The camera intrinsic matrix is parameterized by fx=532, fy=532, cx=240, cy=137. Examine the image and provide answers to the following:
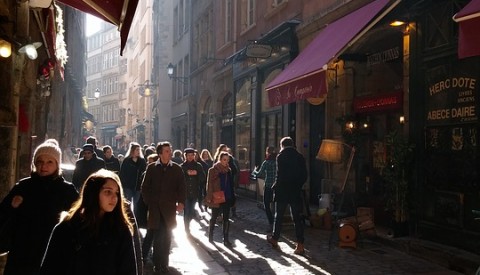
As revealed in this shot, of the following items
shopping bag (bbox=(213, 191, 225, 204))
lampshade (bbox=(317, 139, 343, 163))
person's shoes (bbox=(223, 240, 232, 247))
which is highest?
lampshade (bbox=(317, 139, 343, 163))

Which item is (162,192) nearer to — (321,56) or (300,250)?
(300,250)

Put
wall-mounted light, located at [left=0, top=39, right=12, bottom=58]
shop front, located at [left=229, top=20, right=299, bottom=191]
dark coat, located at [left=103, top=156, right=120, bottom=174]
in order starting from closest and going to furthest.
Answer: wall-mounted light, located at [left=0, top=39, right=12, bottom=58], dark coat, located at [left=103, top=156, right=120, bottom=174], shop front, located at [left=229, top=20, right=299, bottom=191]

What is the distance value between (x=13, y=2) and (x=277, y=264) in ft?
16.8

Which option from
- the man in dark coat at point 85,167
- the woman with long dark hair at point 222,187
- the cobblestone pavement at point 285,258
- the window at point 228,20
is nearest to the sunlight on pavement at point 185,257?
the cobblestone pavement at point 285,258

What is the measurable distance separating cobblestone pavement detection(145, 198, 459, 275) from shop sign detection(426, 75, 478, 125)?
2196mm

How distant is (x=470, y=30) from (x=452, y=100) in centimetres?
253

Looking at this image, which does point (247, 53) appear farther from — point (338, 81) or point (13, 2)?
point (13, 2)

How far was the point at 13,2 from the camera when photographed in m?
6.95

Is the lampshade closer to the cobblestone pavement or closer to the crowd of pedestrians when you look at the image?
the cobblestone pavement

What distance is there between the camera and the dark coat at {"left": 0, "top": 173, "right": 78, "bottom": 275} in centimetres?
402

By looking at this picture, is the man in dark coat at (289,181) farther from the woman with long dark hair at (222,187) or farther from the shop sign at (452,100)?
the shop sign at (452,100)

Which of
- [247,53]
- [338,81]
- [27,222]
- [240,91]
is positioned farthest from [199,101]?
[27,222]

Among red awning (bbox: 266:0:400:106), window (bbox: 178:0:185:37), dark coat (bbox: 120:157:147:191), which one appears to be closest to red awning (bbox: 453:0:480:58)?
red awning (bbox: 266:0:400:106)

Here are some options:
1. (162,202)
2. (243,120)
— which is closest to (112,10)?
(162,202)
